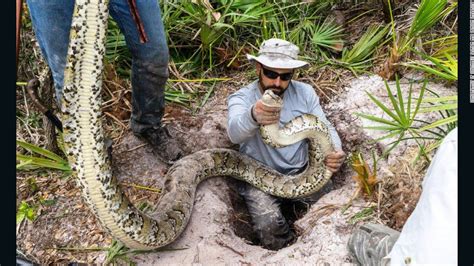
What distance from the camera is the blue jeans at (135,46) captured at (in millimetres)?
3197

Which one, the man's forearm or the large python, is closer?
the large python

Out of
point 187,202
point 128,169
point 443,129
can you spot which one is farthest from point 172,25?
point 443,129

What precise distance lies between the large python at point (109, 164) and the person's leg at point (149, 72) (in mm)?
391

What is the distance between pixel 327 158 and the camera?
3.98 metres

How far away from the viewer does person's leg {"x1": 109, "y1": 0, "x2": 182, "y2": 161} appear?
11.6ft

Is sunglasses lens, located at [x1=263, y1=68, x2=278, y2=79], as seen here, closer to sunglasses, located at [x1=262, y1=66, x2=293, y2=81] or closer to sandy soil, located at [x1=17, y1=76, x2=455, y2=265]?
sunglasses, located at [x1=262, y1=66, x2=293, y2=81]

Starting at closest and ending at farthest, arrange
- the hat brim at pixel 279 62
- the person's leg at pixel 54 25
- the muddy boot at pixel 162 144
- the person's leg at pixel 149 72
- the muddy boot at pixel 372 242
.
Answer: the muddy boot at pixel 372 242
the person's leg at pixel 54 25
the person's leg at pixel 149 72
the hat brim at pixel 279 62
the muddy boot at pixel 162 144

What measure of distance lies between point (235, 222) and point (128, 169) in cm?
112

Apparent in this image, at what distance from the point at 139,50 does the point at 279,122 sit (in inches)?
50.2

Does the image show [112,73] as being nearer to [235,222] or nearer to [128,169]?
[128,169]

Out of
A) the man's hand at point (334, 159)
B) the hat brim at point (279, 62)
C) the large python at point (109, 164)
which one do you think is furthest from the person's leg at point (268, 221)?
the hat brim at point (279, 62)

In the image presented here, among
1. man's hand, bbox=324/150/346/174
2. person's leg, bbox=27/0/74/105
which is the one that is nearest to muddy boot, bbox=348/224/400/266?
man's hand, bbox=324/150/346/174

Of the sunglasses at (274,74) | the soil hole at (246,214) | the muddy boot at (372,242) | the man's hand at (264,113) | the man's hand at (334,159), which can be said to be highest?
the sunglasses at (274,74)

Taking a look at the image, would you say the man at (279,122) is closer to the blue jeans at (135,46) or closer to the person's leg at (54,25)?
the blue jeans at (135,46)
